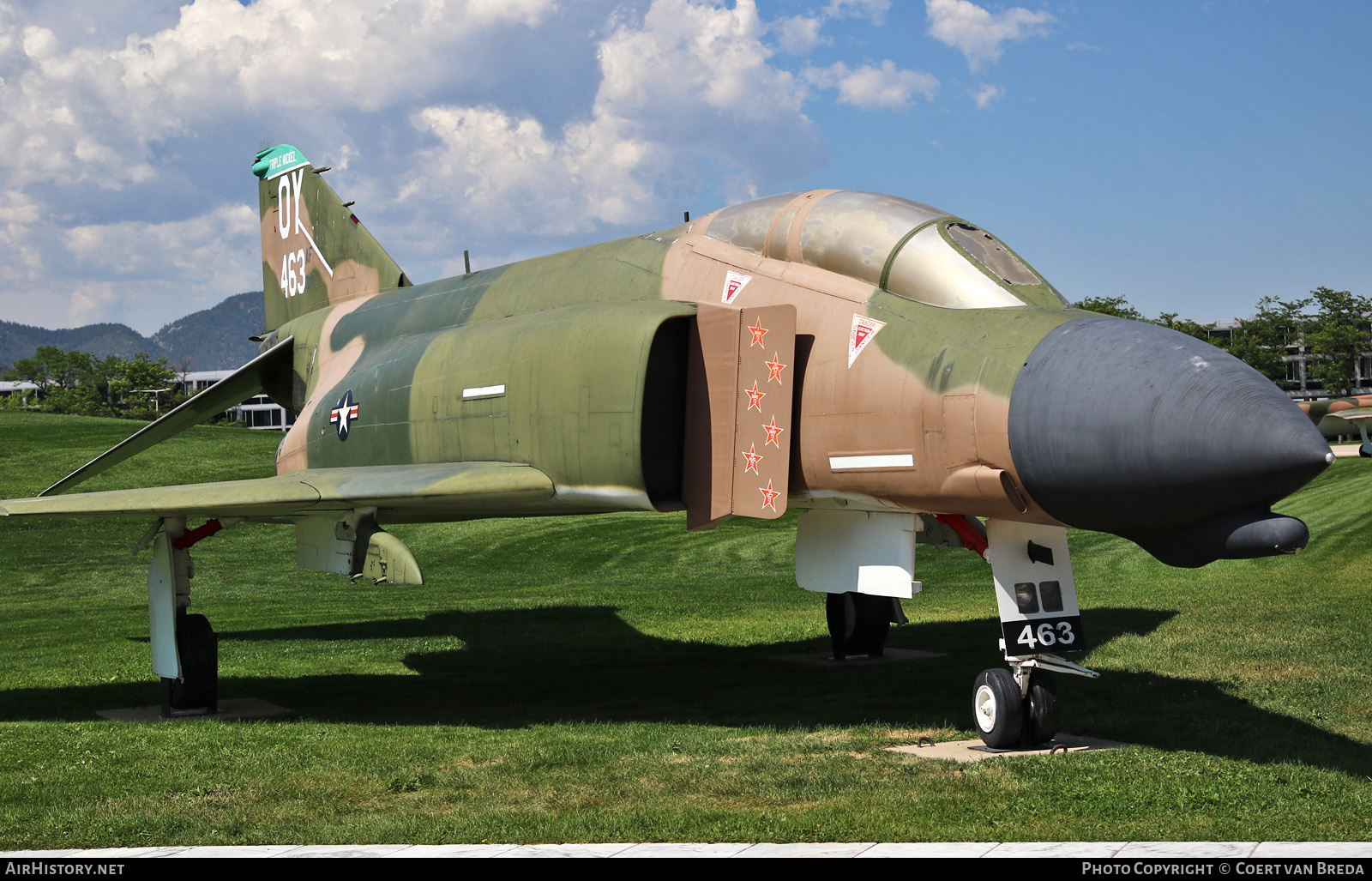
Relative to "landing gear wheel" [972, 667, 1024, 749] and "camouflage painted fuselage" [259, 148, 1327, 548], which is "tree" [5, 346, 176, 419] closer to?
"camouflage painted fuselage" [259, 148, 1327, 548]

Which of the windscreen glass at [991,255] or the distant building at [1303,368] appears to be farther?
the distant building at [1303,368]

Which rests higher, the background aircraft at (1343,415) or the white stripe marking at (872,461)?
the background aircraft at (1343,415)

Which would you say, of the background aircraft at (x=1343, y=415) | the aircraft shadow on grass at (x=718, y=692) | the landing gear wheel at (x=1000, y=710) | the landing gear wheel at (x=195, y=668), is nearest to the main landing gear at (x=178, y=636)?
the landing gear wheel at (x=195, y=668)

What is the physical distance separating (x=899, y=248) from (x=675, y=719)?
13.7 feet

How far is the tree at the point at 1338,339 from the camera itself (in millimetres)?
76125

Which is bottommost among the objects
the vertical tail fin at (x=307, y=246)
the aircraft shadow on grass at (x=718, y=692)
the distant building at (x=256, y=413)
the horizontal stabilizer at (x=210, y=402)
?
the aircraft shadow on grass at (x=718, y=692)

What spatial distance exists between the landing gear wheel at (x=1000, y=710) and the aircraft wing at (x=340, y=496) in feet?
11.5

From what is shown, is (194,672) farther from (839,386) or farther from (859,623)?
(859,623)

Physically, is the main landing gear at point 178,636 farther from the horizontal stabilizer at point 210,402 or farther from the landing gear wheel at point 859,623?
the landing gear wheel at point 859,623

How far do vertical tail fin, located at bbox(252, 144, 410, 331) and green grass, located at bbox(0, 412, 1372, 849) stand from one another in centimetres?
447

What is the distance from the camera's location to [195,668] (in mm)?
10547

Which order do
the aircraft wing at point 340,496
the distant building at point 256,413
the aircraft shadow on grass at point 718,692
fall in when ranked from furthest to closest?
the distant building at point 256,413 < the aircraft wing at point 340,496 < the aircraft shadow on grass at point 718,692

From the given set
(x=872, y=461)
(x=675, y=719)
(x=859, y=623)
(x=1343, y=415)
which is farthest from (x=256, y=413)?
(x=1343, y=415)

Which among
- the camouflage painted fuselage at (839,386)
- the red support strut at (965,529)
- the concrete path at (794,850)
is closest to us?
the concrete path at (794,850)
